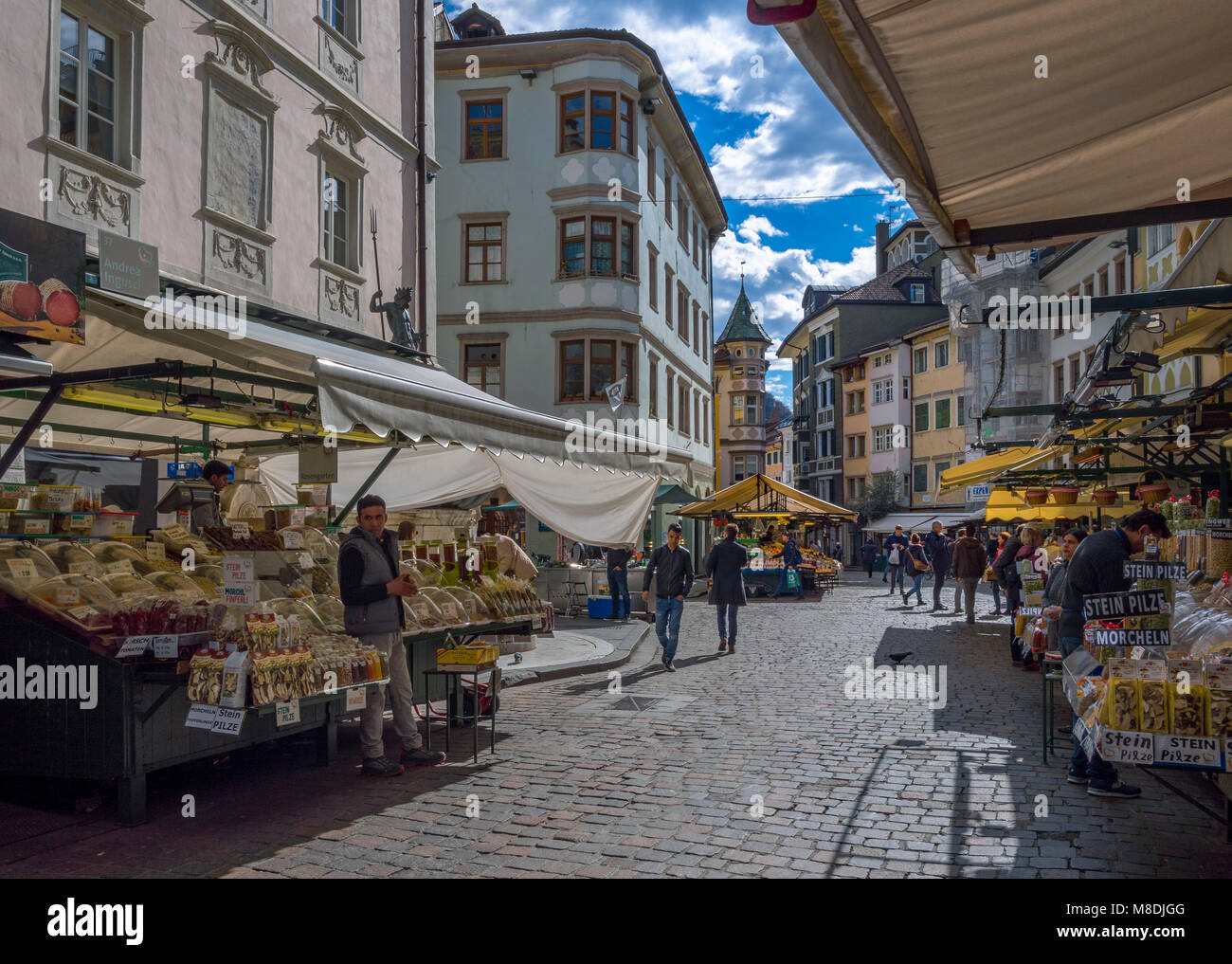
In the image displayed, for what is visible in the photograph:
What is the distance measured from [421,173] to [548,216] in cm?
1219

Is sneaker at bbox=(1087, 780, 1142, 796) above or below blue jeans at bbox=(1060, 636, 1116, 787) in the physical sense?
below

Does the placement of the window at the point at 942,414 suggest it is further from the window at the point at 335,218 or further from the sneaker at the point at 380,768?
the sneaker at the point at 380,768

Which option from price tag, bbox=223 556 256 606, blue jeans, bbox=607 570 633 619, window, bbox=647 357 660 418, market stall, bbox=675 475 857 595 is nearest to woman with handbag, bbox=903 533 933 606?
market stall, bbox=675 475 857 595

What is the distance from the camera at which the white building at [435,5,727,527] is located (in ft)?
102

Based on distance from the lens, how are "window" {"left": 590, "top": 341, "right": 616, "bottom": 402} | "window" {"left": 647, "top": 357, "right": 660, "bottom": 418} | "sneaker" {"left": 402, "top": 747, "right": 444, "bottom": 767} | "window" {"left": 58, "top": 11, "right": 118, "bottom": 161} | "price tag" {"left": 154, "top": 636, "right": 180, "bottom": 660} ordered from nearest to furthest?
"price tag" {"left": 154, "top": 636, "right": 180, "bottom": 660} → "sneaker" {"left": 402, "top": 747, "right": 444, "bottom": 767} → "window" {"left": 58, "top": 11, "right": 118, "bottom": 161} → "window" {"left": 590, "top": 341, "right": 616, "bottom": 402} → "window" {"left": 647, "top": 357, "right": 660, "bottom": 418}

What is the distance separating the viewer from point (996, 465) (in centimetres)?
1559

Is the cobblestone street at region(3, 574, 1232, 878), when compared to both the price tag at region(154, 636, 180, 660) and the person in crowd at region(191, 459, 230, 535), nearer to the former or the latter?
the price tag at region(154, 636, 180, 660)

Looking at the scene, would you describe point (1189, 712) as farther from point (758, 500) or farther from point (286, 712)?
point (758, 500)

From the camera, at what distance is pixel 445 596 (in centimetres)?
934

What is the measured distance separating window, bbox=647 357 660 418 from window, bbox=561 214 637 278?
4.00 m

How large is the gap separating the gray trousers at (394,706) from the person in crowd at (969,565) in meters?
14.4

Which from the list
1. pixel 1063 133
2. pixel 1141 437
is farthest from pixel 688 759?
pixel 1141 437

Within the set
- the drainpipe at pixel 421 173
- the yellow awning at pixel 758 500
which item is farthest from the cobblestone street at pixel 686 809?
the yellow awning at pixel 758 500

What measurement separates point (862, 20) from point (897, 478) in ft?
190
